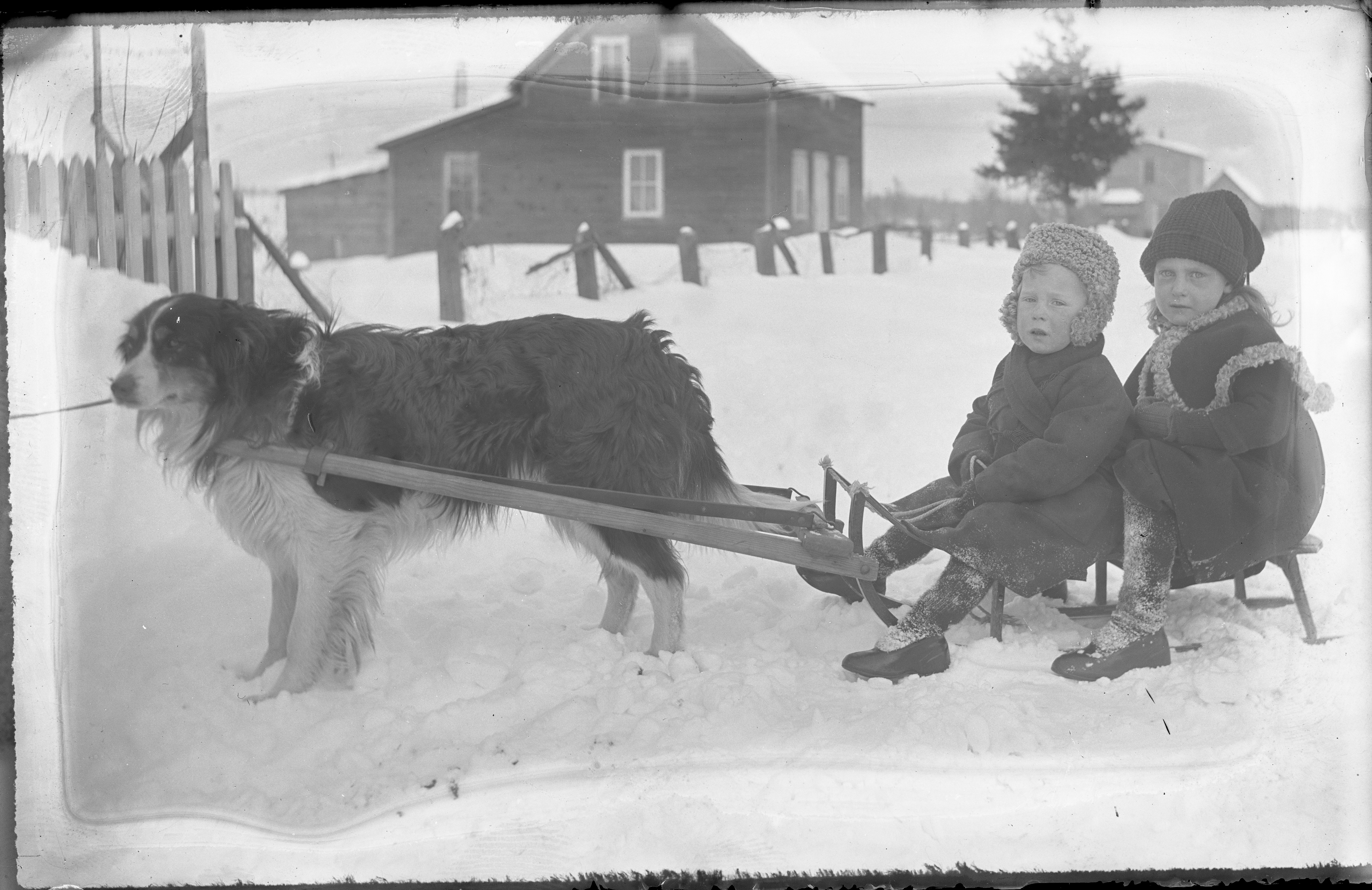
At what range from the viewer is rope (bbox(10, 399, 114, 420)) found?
2.16 metres

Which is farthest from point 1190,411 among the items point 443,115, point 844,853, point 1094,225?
point 443,115

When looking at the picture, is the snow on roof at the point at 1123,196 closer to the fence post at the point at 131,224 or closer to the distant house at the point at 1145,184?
the distant house at the point at 1145,184

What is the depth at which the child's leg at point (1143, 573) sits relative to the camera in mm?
2121

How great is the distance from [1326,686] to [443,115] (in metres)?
2.46

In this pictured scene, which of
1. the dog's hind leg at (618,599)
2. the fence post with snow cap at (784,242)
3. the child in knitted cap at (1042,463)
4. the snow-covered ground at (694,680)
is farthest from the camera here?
the dog's hind leg at (618,599)

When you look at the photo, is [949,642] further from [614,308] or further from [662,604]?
[614,308]

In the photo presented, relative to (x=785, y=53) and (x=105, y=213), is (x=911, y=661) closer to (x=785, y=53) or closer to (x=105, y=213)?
(x=785, y=53)

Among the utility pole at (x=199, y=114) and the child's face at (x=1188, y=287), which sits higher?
the utility pole at (x=199, y=114)

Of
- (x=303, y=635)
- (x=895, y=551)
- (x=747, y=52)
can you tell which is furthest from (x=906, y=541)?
(x=303, y=635)

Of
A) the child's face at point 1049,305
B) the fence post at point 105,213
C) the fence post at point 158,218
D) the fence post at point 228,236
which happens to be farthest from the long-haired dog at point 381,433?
the child's face at point 1049,305

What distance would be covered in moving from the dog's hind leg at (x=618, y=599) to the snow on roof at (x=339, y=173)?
1092mm

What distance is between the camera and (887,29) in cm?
215

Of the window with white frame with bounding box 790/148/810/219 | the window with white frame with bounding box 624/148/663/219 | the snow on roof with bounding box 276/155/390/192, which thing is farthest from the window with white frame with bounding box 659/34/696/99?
the snow on roof with bounding box 276/155/390/192

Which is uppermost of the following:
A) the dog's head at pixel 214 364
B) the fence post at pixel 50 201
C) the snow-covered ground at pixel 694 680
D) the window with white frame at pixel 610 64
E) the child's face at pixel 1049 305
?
the window with white frame at pixel 610 64
